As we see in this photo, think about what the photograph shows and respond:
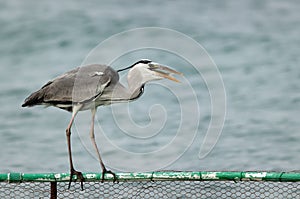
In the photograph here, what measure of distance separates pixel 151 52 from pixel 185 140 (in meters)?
3.74

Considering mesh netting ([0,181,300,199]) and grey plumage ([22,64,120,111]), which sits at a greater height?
grey plumage ([22,64,120,111])

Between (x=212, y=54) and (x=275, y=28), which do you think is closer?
(x=212, y=54)

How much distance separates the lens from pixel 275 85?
12.1m

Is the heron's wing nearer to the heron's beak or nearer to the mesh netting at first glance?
the heron's beak

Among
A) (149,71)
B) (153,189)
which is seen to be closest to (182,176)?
(153,189)

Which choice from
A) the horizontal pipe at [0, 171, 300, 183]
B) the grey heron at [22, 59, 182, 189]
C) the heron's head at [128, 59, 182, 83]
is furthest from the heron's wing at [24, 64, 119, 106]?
the horizontal pipe at [0, 171, 300, 183]

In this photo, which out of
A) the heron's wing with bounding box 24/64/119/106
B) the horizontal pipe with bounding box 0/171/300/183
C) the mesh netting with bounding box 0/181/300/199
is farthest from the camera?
the heron's wing with bounding box 24/64/119/106

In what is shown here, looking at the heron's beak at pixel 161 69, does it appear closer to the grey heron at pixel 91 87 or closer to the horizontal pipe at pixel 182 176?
the grey heron at pixel 91 87

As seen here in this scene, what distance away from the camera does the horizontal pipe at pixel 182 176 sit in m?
4.32

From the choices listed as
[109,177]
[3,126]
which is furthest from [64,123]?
[109,177]

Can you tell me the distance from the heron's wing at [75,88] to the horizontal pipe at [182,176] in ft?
4.08

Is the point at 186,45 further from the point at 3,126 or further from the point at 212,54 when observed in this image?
the point at 3,126

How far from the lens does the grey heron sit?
571 centimetres

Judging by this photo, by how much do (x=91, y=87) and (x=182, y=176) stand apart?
1.60 m
